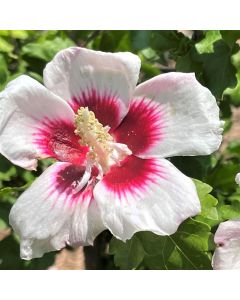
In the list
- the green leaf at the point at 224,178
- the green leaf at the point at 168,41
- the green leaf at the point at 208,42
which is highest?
the green leaf at the point at 208,42

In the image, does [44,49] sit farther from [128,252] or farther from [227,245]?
[227,245]

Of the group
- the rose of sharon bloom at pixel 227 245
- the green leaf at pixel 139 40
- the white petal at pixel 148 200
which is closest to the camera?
the white petal at pixel 148 200

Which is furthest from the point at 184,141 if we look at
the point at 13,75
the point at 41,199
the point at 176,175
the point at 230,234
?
the point at 13,75

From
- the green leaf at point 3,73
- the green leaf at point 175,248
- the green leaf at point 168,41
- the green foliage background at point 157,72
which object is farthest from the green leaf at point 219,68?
the green leaf at point 3,73

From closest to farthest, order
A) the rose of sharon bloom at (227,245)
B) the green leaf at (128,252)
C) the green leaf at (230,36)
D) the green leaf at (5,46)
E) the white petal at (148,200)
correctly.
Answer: the white petal at (148,200)
the rose of sharon bloom at (227,245)
the green leaf at (128,252)
the green leaf at (230,36)
the green leaf at (5,46)

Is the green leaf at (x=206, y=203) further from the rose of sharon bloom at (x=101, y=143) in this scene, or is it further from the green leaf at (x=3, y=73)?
the green leaf at (x=3, y=73)

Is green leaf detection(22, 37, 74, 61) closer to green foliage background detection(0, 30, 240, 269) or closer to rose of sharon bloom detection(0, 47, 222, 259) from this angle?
green foliage background detection(0, 30, 240, 269)

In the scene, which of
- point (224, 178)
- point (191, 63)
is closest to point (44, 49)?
point (191, 63)
